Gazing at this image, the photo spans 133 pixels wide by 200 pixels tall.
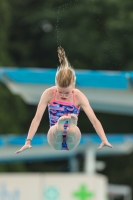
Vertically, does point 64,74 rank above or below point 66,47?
below

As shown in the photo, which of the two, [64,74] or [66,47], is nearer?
[64,74]

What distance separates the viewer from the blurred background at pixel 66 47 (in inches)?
1288

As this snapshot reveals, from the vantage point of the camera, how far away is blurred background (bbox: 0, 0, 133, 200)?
107 ft

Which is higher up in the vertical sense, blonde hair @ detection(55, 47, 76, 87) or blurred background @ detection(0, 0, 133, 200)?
blurred background @ detection(0, 0, 133, 200)

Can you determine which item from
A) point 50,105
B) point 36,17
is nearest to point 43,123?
point 36,17

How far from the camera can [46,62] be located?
117ft

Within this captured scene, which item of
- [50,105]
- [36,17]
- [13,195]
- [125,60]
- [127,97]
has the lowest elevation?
[50,105]

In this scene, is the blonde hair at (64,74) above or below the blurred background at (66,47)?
below

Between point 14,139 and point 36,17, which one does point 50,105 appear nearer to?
point 14,139

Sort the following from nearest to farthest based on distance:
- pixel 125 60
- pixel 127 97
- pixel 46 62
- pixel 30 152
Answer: pixel 127 97
pixel 30 152
pixel 125 60
pixel 46 62

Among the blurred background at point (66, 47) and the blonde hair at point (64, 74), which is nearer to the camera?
the blonde hair at point (64, 74)

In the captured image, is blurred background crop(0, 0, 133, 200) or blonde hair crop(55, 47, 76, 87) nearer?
blonde hair crop(55, 47, 76, 87)

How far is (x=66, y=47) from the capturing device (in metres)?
34.2

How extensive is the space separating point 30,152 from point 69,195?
7140mm
